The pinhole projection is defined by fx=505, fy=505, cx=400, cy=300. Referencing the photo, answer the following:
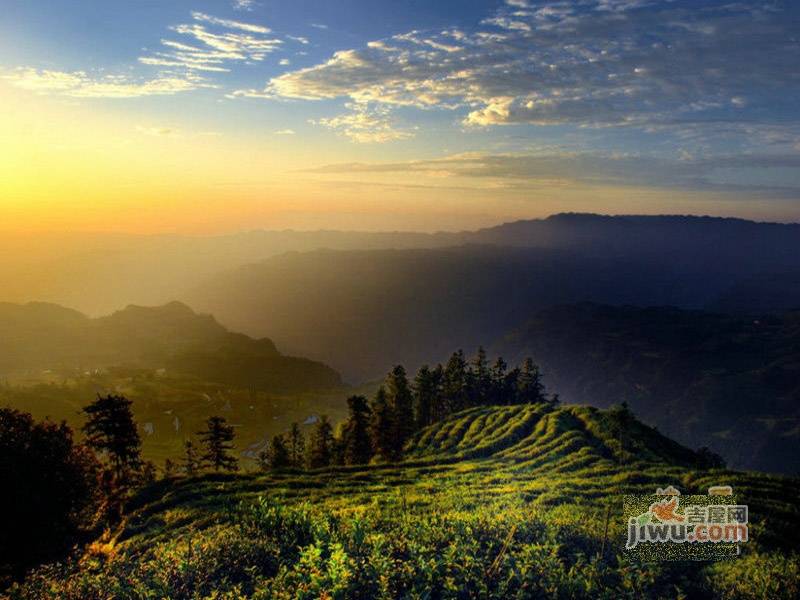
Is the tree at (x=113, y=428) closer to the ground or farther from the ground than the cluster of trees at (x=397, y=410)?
farther from the ground

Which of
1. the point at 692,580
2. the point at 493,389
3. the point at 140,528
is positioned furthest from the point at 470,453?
the point at 493,389

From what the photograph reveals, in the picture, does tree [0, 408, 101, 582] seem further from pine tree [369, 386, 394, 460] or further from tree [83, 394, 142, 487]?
pine tree [369, 386, 394, 460]

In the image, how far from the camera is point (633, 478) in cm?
3712

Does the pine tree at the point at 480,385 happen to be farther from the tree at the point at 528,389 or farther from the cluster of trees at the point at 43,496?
the cluster of trees at the point at 43,496

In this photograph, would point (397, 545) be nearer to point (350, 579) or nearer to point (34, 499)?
point (350, 579)

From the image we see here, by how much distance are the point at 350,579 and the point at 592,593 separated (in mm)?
6549

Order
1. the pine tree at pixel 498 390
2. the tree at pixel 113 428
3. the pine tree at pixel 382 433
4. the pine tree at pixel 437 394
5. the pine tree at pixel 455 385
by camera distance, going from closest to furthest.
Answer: the tree at pixel 113 428, the pine tree at pixel 382 433, the pine tree at pixel 437 394, the pine tree at pixel 455 385, the pine tree at pixel 498 390

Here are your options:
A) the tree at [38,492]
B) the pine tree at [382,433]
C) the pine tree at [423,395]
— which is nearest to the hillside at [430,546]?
the tree at [38,492]

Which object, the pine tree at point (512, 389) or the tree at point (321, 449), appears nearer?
the tree at point (321, 449)

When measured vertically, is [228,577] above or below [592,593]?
below

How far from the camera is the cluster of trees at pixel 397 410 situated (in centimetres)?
8100

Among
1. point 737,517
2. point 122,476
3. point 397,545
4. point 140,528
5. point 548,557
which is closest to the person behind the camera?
point 548,557

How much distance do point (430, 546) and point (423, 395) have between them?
9566 cm

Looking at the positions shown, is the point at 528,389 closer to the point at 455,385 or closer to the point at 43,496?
the point at 455,385
